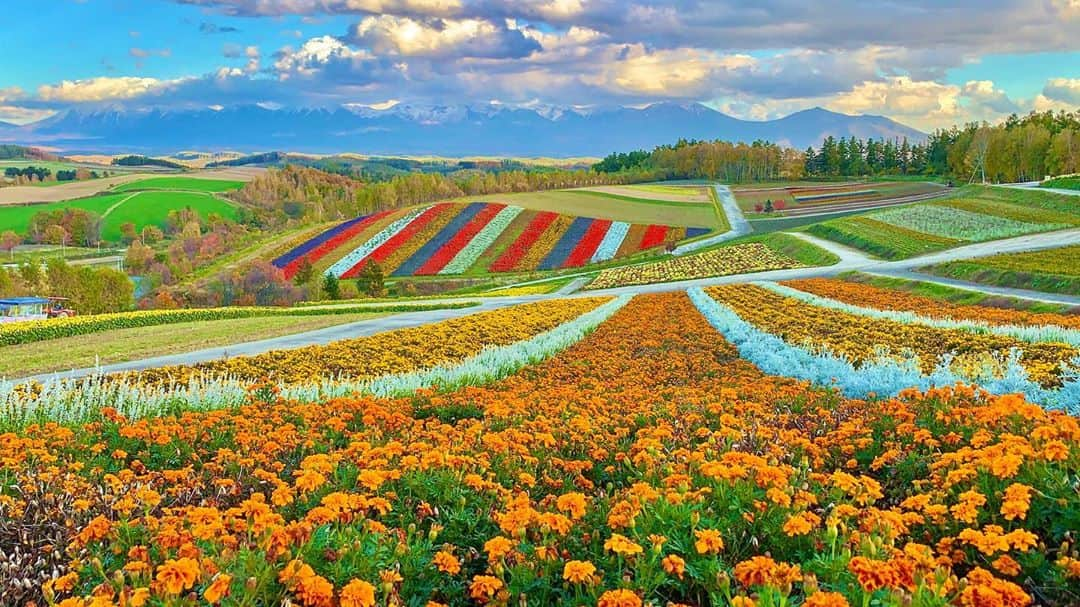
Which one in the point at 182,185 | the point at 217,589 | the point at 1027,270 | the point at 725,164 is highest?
the point at 725,164

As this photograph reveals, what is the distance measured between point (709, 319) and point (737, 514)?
17358 mm

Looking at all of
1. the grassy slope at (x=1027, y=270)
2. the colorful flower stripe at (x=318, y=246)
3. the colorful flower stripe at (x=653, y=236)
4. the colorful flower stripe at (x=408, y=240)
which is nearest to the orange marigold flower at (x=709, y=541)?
the grassy slope at (x=1027, y=270)

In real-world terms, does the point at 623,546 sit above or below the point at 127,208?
below

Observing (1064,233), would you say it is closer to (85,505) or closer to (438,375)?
(438,375)

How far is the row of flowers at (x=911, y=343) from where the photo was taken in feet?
32.2

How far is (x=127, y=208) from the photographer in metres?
127

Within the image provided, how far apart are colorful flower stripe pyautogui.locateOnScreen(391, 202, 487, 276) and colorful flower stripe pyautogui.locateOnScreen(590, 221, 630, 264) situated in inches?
584

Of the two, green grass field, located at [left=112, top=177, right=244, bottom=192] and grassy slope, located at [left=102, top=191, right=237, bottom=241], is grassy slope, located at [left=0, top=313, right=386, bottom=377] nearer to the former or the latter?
grassy slope, located at [left=102, top=191, right=237, bottom=241]

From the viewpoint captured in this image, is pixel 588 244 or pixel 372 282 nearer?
pixel 372 282

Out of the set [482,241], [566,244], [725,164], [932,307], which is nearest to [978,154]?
[725,164]

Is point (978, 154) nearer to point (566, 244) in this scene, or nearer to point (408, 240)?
point (566, 244)

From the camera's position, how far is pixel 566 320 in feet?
78.4

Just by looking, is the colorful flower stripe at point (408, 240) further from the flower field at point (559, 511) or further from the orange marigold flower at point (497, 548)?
the orange marigold flower at point (497, 548)

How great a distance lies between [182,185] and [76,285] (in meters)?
109
